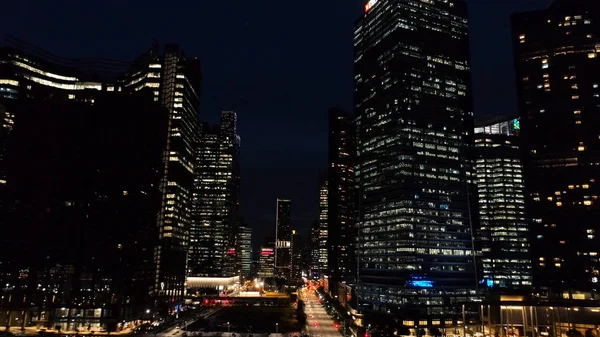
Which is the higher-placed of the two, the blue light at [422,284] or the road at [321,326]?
the blue light at [422,284]

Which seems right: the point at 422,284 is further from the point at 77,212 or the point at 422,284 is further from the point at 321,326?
the point at 77,212

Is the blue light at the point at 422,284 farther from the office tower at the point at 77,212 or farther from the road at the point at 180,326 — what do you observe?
the office tower at the point at 77,212

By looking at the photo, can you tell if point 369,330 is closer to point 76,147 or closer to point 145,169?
point 145,169

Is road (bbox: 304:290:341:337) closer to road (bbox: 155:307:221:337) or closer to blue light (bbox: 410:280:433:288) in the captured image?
blue light (bbox: 410:280:433:288)

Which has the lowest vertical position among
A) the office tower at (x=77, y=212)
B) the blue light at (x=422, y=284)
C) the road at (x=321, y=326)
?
the road at (x=321, y=326)

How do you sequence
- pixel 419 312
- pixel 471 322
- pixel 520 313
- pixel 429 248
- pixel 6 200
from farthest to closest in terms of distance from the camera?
1. pixel 429 248
2. pixel 419 312
3. pixel 471 322
4. pixel 6 200
5. pixel 520 313

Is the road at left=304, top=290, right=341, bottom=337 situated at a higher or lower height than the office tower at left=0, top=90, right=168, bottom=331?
lower

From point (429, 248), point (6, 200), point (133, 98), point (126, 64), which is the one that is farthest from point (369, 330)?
point (126, 64)

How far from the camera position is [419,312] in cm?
16988

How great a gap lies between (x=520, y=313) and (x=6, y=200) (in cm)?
16084

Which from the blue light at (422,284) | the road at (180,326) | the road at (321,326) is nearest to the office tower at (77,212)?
the road at (180,326)

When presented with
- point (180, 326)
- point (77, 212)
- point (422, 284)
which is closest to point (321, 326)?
point (180, 326)

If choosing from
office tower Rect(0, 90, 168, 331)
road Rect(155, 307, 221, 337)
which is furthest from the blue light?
office tower Rect(0, 90, 168, 331)

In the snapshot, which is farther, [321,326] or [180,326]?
[321,326]
